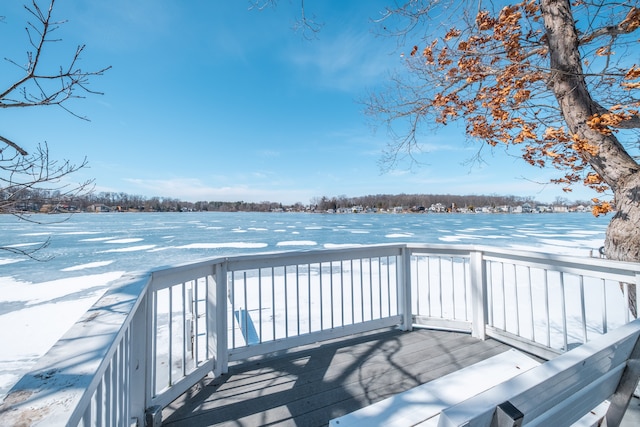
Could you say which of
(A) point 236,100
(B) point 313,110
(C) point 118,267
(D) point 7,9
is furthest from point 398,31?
(C) point 118,267

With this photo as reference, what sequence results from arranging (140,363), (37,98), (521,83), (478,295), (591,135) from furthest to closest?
(478,295)
(521,83)
(591,135)
(37,98)
(140,363)

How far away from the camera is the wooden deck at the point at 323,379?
1.76 m

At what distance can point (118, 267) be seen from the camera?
8.79 m

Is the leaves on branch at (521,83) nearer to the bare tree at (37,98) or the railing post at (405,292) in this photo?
the railing post at (405,292)

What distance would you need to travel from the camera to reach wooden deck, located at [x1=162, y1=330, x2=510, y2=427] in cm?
176

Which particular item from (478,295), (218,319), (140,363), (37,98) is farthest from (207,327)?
(478,295)

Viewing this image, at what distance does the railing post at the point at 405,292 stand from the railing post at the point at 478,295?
597 mm

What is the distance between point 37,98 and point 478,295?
Result: 146 inches

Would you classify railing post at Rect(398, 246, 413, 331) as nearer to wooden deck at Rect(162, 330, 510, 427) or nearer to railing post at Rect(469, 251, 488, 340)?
wooden deck at Rect(162, 330, 510, 427)

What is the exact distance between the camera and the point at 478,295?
2.82 m

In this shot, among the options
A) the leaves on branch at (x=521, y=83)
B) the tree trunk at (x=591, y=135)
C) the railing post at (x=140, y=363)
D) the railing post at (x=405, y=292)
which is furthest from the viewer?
the railing post at (x=405, y=292)

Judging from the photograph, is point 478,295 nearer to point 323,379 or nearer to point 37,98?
point 323,379

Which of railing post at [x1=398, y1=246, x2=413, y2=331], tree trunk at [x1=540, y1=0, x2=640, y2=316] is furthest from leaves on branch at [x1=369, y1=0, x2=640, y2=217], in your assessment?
railing post at [x1=398, y1=246, x2=413, y2=331]

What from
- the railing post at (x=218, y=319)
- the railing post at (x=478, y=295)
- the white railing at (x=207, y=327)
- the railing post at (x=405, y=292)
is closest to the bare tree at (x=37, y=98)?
the white railing at (x=207, y=327)
